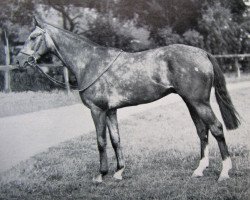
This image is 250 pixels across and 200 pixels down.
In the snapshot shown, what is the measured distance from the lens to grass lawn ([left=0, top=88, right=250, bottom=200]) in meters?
2.79

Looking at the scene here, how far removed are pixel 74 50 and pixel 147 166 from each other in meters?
1.20

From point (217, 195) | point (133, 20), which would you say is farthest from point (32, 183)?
point (133, 20)

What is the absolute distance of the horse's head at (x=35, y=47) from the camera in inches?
121

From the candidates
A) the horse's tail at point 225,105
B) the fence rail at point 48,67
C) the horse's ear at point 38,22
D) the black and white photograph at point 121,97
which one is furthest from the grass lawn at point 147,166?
the horse's ear at point 38,22

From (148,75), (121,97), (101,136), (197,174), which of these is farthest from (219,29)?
(101,136)

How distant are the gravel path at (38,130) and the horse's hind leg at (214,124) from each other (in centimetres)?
51

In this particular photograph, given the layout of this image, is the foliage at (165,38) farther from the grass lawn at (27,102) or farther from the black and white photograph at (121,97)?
the grass lawn at (27,102)

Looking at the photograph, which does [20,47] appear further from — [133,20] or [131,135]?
[131,135]

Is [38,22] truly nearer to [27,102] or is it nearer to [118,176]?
[27,102]

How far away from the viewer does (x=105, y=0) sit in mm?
3369

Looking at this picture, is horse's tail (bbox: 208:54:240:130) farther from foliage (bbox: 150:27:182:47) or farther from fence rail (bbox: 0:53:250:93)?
foliage (bbox: 150:27:182:47)

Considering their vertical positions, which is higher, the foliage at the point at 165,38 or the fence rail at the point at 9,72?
the foliage at the point at 165,38

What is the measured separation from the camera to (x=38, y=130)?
10.7 feet

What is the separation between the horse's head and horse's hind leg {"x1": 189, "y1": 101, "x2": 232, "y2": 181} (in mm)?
1310
